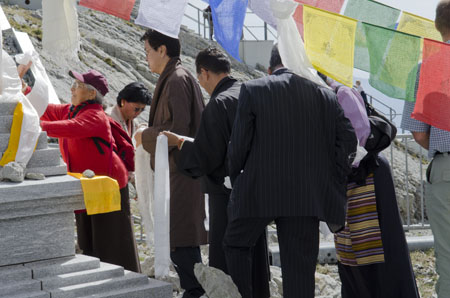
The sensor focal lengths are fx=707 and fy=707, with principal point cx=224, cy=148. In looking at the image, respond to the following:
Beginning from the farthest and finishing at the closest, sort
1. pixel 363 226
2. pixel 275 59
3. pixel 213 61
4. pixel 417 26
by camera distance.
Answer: pixel 417 26 < pixel 213 61 < pixel 363 226 < pixel 275 59

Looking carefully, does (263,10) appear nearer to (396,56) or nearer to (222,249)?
(396,56)

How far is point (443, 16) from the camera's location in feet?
13.7

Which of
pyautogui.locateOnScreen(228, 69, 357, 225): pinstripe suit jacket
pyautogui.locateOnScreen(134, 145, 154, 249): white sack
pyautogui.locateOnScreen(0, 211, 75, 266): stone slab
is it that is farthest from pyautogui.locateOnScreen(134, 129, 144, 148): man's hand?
pyautogui.locateOnScreen(228, 69, 357, 225): pinstripe suit jacket

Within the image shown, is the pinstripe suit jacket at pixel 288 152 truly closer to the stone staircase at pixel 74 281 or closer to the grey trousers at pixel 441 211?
the grey trousers at pixel 441 211

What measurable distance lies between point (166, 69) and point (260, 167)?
4.97ft

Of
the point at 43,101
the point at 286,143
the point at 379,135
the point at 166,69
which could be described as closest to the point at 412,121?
the point at 379,135

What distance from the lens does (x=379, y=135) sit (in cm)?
464

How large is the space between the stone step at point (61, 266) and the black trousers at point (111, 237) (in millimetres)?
926

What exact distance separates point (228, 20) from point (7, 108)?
1.57m

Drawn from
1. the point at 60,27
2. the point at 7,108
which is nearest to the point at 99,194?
the point at 7,108

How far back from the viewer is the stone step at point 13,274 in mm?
3891

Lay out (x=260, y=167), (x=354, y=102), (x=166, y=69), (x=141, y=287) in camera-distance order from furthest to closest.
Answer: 1. (x=166, y=69)
2. (x=354, y=102)
3. (x=141, y=287)
4. (x=260, y=167)

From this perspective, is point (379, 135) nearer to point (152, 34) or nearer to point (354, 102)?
point (354, 102)

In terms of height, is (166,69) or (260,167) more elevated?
(166,69)
